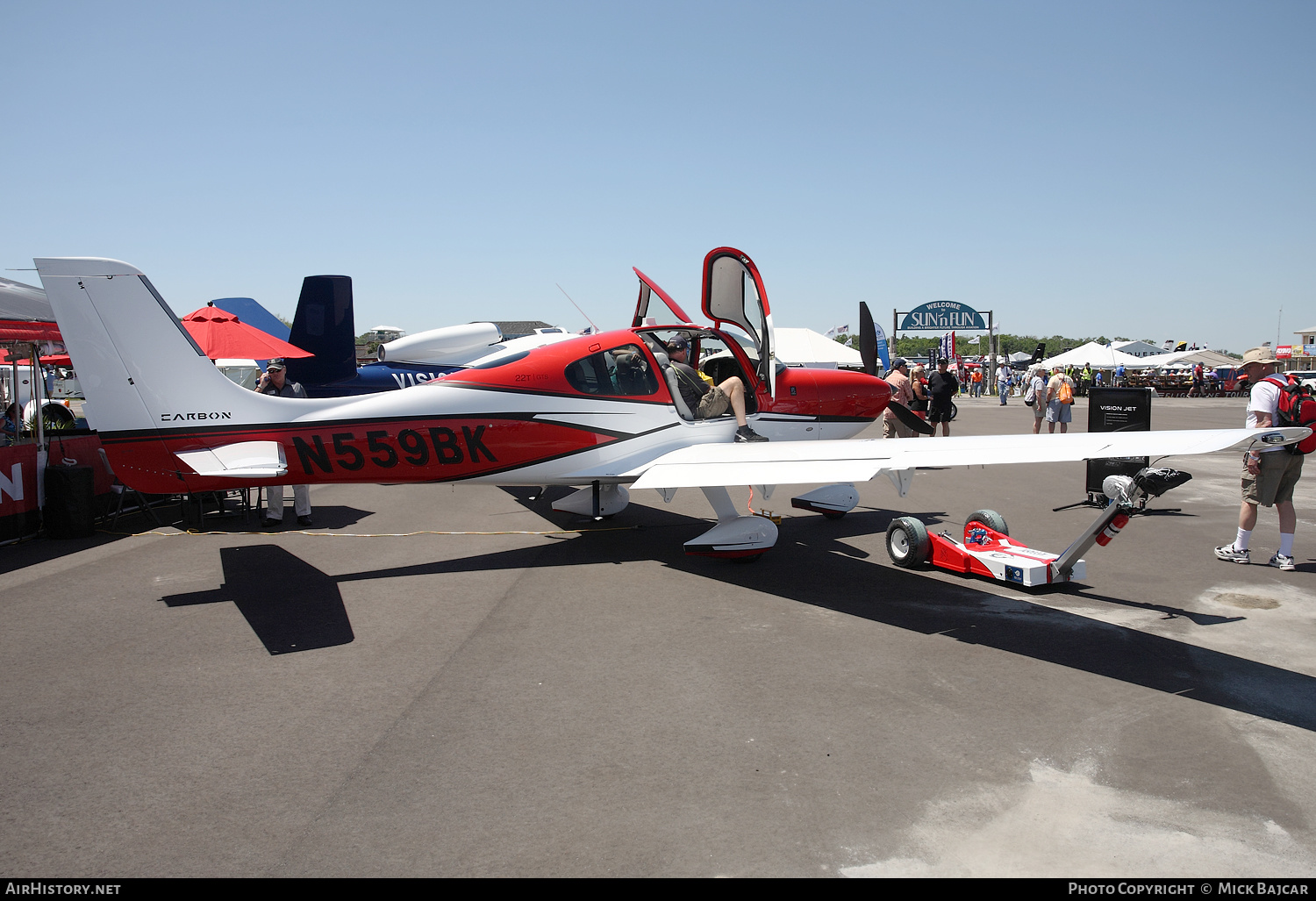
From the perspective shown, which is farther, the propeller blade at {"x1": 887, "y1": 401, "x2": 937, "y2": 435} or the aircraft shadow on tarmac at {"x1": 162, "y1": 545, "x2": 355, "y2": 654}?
the propeller blade at {"x1": 887, "y1": 401, "x2": 937, "y2": 435}

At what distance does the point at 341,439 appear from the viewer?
21.5 ft

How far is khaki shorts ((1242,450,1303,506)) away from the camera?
664cm

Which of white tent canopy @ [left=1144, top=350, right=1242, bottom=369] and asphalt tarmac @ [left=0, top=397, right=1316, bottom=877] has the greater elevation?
white tent canopy @ [left=1144, top=350, right=1242, bottom=369]

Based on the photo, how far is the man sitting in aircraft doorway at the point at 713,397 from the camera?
7969mm

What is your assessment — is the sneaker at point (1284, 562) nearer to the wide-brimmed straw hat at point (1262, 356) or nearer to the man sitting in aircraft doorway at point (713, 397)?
the wide-brimmed straw hat at point (1262, 356)

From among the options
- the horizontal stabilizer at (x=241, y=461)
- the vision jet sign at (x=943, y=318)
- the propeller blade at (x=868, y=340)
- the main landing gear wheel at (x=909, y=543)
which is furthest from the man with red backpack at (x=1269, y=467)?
the vision jet sign at (x=943, y=318)

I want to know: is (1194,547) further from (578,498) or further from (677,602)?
(578,498)

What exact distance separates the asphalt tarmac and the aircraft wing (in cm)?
100

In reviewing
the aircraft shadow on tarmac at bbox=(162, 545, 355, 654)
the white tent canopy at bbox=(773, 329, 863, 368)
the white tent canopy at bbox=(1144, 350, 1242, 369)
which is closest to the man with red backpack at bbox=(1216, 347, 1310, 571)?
the aircraft shadow on tarmac at bbox=(162, 545, 355, 654)

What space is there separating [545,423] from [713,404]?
1.90 m

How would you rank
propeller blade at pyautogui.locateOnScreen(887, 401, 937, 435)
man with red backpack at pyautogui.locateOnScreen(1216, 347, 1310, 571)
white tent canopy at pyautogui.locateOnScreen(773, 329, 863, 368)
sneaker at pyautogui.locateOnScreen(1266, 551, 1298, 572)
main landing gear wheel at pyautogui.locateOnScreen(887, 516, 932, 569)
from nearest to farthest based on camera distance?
1. man with red backpack at pyautogui.locateOnScreen(1216, 347, 1310, 571)
2. sneaker at pyautogui.locateOnScreen(1266, 551, 1298, 572)
3. main landing gear wheel at pyautogui.locateOnScreen(887, 516, 932, 569)
4. propeller blade at pyautogui.locateOnScreen(887, 401, 937, 435)
5. white tent canopy at pyautogui.locateOnScreen(773, 329, 863, 368)

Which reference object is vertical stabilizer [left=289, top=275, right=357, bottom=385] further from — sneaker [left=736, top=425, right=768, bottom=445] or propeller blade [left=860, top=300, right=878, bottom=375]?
propeller blade [left=860, top=300, right=878, bottom=375]

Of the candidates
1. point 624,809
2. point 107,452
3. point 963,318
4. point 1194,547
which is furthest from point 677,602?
point 963,318

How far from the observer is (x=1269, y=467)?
6.72 meters
